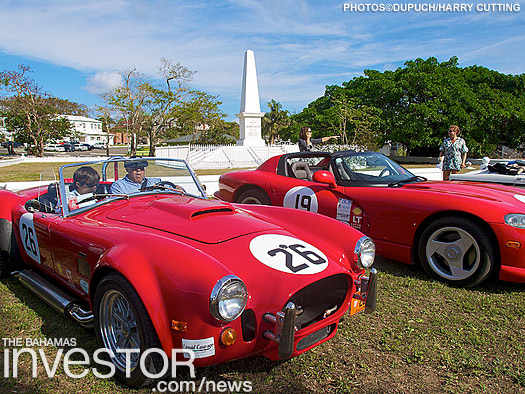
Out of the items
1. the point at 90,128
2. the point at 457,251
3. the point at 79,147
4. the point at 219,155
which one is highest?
the point at 90,128

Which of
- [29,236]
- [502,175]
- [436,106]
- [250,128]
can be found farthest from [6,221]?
[436,106]

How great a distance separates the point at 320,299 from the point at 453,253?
78.4 inches

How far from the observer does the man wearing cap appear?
349 centimetres

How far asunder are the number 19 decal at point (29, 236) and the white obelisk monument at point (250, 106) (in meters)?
21.8

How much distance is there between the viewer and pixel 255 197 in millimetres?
5633

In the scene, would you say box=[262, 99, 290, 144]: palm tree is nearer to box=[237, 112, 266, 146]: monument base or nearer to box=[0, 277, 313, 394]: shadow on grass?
box=[237, 112, 266, 146]: monument base

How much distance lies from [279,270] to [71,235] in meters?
1.56

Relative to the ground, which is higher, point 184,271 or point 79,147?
point 79,147

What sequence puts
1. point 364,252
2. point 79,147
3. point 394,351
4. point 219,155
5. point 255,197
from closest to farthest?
point 394,351, point 364,252, point 255,197, point 219,155, point 79,147

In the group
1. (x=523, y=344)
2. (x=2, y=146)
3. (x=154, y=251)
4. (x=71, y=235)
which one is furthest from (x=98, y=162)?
(x=2, y=146)

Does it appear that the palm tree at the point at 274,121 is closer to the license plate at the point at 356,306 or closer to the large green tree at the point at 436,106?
the large green tree at the point at 436,106

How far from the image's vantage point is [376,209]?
4.23 metres

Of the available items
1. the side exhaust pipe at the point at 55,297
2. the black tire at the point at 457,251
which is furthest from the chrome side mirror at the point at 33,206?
the black tire at the point at 457,251

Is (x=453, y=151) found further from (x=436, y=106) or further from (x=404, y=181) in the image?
(x=436, y=106)
